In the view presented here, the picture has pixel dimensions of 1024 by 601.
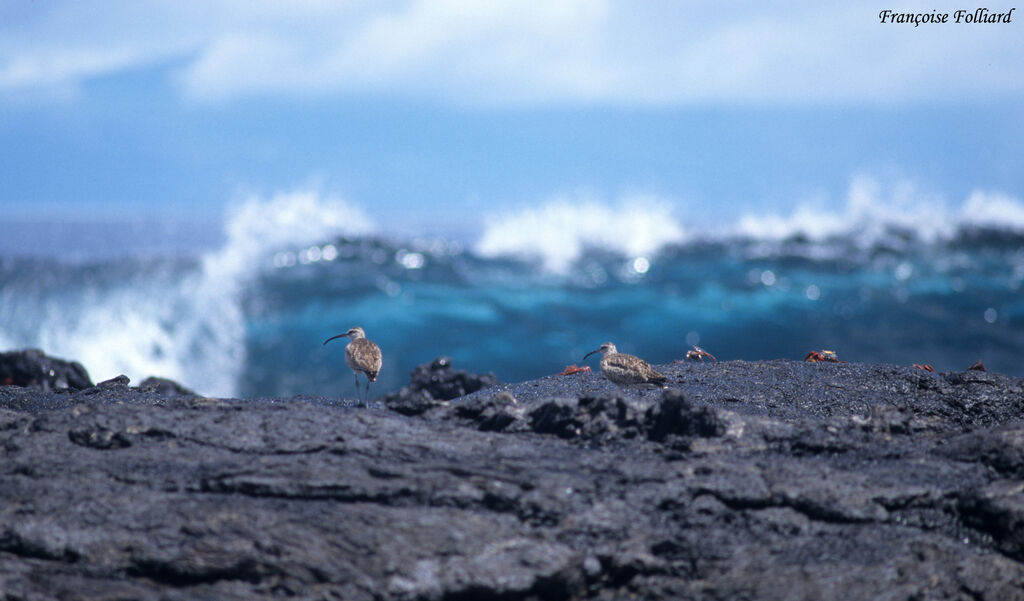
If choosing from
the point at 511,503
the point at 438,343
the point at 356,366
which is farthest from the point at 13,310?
the point at 511,503

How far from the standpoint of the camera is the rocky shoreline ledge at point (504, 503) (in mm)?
4543

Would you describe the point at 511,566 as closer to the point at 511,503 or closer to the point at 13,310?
the point at 511,503

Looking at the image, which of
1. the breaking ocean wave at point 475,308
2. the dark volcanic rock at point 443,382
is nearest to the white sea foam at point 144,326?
the breaking ocean wave at point 475,308

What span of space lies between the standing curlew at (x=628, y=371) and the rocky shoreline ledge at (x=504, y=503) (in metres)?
1.37

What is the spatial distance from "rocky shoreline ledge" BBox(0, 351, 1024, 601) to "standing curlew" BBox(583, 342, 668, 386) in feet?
4.49

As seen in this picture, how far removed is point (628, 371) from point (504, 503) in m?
2.91

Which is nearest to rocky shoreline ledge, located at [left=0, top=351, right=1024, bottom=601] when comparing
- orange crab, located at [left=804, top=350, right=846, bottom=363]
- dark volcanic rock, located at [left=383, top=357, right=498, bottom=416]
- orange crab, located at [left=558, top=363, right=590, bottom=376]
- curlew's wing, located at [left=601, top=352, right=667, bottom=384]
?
curlew's wing, located at [left=601, top=352, right=667, bottom=384]

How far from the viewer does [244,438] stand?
566 centimetres

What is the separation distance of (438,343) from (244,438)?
85.1 ft

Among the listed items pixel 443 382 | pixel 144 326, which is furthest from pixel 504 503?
pixel 144 326

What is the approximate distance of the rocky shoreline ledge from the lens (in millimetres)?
4543

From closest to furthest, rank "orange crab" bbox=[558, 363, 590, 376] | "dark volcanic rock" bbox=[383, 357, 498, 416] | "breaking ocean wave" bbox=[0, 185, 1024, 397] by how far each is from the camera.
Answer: "orange crab" bbox=[558, 363, 590, 376] → "dark volcanic rock" bbox=[383, 357, 498, 416] → "breaking ocean wave" bbox=[0, 185, 1024, 397]

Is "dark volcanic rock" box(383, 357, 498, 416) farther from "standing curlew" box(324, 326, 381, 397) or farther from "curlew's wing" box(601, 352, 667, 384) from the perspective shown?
"curlew's wing" box(601, 352, 667, 384)

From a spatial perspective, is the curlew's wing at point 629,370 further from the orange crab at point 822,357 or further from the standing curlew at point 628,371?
the orange crab at point 822,357
